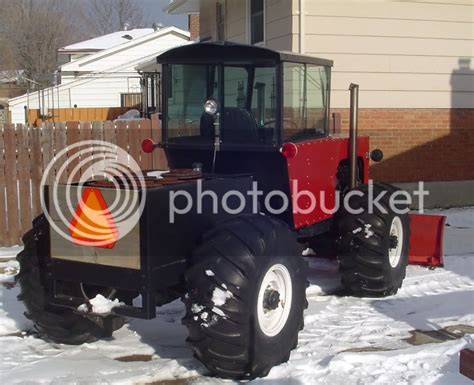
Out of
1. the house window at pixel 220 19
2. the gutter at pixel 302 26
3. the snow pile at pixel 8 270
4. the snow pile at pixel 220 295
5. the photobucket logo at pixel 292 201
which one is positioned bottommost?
the snow pile at pixel 8 270

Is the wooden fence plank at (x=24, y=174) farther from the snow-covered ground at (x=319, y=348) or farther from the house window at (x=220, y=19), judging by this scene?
the house window at (x=220, y=19)

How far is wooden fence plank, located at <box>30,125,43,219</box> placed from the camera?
9.63 metres

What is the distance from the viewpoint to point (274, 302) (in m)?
4.86

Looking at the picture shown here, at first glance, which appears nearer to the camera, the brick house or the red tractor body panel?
the red tractor body panel

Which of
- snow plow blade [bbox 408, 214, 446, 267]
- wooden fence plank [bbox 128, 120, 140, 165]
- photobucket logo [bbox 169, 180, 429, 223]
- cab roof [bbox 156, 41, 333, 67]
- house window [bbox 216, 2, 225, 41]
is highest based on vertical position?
house window [bbox 216, 2, 225, 41]

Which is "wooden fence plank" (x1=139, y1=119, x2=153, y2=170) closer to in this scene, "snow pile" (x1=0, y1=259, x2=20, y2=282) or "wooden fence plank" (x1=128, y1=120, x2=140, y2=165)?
"wooden fence plank" (x1=128, y1=120, x2=140, y2=165)

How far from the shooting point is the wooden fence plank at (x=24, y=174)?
955 centimetres

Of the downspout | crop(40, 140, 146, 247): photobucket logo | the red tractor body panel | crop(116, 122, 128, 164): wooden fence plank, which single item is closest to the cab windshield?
the red tractor body panel

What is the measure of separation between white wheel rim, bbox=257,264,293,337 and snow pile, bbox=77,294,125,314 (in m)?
1.00

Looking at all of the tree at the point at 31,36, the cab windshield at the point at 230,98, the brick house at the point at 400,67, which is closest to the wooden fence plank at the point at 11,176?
the cab windshield at the point at 230,98

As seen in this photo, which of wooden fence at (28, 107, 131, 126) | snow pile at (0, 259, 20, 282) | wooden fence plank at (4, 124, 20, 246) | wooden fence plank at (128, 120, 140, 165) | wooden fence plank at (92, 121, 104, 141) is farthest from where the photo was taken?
wooden fence at (28, 107, 131, 126)

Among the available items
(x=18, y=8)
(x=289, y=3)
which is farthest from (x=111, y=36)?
(x=289, y=3)

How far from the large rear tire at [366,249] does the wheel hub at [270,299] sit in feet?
6.68

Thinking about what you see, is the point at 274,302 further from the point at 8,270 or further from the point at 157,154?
the point at 157,154
